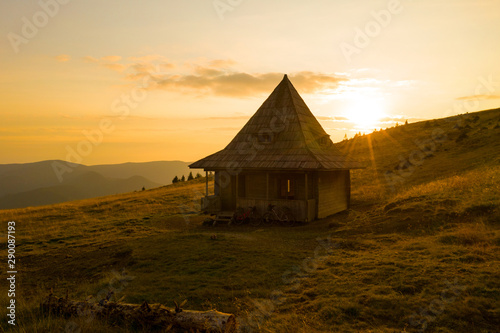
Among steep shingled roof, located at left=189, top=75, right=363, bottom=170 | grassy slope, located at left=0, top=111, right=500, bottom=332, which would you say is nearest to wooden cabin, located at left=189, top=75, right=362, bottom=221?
steep shingled roof, located at left=189, top=75, right=363, bottom=170

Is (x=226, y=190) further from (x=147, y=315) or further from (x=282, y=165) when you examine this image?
(x=147, y=315)

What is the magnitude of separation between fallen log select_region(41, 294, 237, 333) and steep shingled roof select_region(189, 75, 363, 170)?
12674 millimetres

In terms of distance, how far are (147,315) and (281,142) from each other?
15.7m

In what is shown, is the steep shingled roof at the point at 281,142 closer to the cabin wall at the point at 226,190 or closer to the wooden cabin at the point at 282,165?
the wooden cabin at the point at 282,165

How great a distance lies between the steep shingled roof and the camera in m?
19.1

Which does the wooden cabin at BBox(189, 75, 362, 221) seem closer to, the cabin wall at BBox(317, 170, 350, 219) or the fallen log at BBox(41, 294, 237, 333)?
the cabin wall at BBox(317, 170, 350, 219)

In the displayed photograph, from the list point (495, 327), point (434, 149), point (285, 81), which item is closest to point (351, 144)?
point (434, 149)

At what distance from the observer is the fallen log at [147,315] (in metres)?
5.64

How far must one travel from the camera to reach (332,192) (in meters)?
21.6

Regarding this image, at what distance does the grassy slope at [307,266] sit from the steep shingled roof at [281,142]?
3.75 meters

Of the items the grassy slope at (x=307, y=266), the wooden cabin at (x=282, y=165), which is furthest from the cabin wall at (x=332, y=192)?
the grassy slope at (x=307, y=266)

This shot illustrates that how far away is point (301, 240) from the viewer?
569 inches

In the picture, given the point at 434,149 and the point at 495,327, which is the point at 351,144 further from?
the point at 495,327

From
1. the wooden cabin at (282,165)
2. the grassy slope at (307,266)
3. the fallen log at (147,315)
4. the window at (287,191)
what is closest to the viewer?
the fallen log at (147,315)
